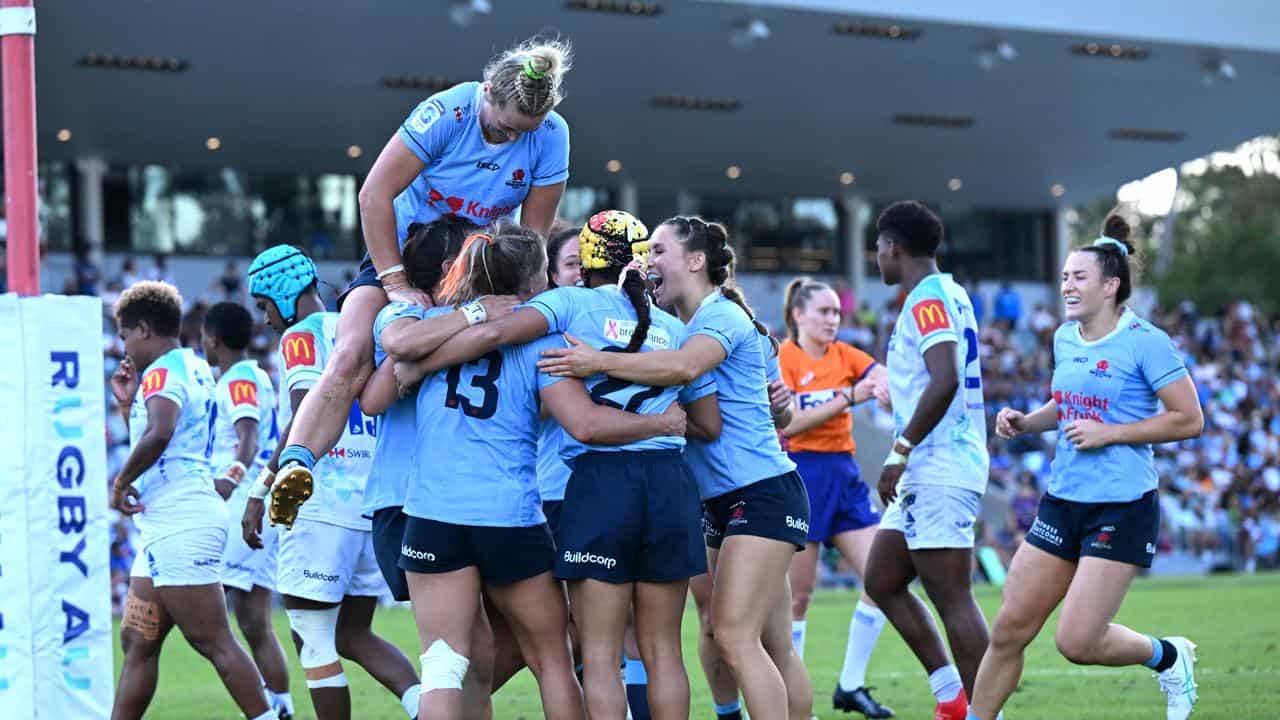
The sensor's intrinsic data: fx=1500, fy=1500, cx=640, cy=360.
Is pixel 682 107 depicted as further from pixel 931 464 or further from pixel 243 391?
pixel 931 464

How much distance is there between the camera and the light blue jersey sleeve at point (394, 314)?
5770mm

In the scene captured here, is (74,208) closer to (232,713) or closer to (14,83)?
(232,713)

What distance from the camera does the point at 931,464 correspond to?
7441mm

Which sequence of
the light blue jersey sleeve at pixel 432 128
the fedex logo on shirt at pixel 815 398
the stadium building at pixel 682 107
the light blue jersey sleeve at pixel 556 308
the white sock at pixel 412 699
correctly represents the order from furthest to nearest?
1. the stadium building at pixel 682 107
2. the fedex logo on shirt at pixel 815 398
3. the white sock at pixel 412 699
4. the light blue jersey sleeve at pixel 432 128
5. the light blue jersey sleeve at pixel 556 308

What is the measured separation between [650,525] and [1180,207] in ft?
227

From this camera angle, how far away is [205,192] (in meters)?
32.6

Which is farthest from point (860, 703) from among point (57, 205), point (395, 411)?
point (57, 205)

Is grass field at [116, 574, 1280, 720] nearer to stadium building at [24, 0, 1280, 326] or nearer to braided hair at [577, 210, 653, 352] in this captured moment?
braided hair at [577, 210, 653, 352]

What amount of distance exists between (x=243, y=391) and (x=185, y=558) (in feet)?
5.64

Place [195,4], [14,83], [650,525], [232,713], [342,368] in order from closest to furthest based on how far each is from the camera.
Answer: [14,83]
[650,525]
[342,368]
[232,713]
[195,4]

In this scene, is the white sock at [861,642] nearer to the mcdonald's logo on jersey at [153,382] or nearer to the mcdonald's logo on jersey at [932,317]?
the mcdonald's logo on jersey at [932,317]

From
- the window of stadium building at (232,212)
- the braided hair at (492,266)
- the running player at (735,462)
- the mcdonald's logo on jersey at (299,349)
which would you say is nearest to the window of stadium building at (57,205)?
the window of stadium building at (232,212)

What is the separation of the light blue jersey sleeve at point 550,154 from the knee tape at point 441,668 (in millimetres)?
2117

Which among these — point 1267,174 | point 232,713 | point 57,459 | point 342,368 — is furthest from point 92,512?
point 1267,174
